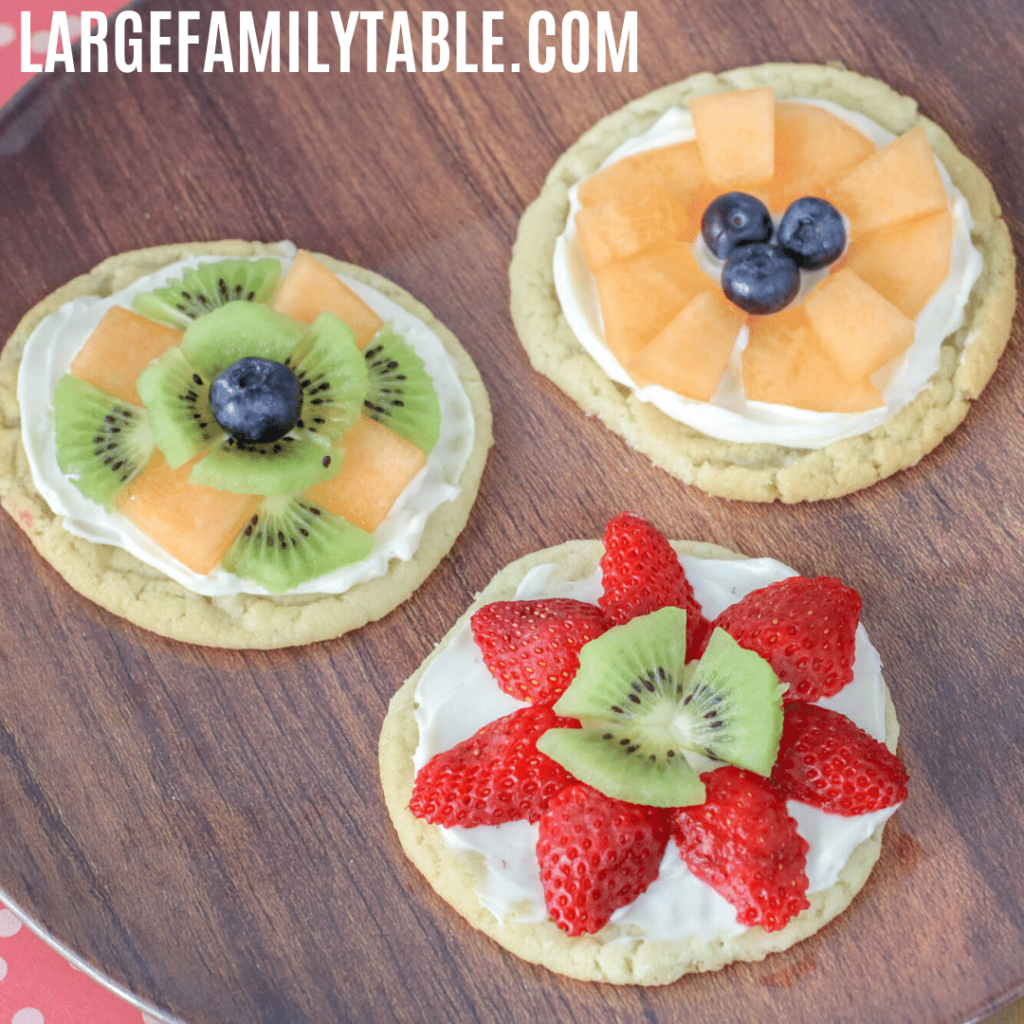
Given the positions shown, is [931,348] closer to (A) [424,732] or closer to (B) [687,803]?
(B) [687,803]

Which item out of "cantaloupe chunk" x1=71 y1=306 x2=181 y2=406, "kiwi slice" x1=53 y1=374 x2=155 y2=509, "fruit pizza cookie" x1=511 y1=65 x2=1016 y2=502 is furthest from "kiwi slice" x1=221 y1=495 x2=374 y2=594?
"fruit pizza cookie" x1=511 y1=65 x2=1016 y2=502

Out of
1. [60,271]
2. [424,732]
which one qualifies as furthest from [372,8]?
[424,732]

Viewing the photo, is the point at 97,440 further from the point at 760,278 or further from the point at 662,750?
the point at 760,278

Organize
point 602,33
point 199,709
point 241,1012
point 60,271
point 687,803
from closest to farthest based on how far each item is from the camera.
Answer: point 687,803 < point 241,1012 < point 199,709 < point 60,271 < point 602,33

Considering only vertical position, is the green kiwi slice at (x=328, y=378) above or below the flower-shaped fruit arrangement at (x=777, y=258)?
above

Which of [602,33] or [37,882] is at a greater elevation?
[602,33]

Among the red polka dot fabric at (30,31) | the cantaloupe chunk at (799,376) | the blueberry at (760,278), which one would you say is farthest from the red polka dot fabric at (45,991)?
the red polka dot fabric at (30,31)

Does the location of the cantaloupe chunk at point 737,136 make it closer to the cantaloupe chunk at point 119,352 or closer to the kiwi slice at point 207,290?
the kiwi slice at point 207,290
